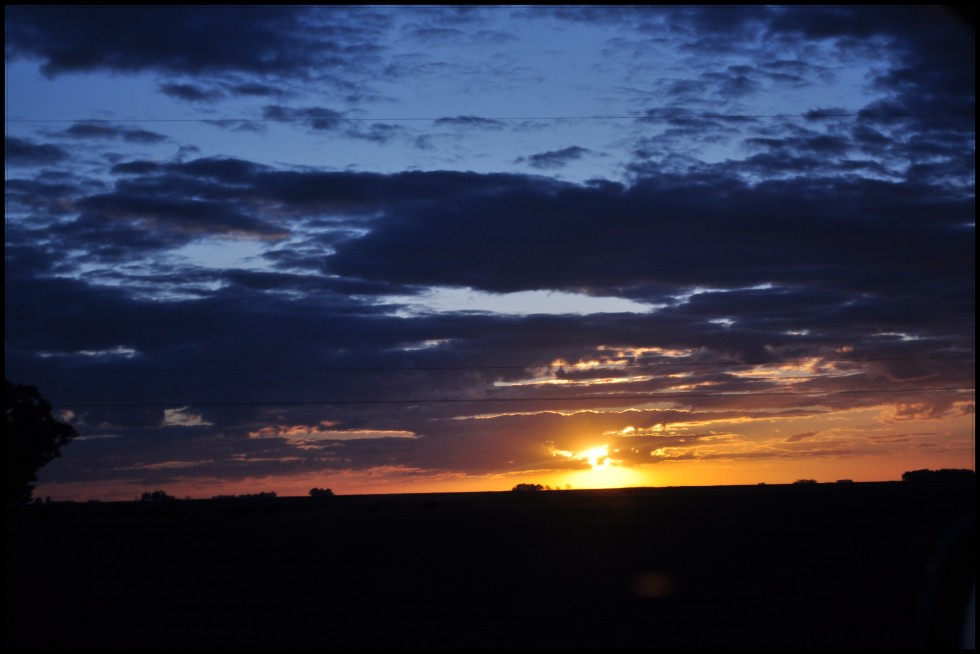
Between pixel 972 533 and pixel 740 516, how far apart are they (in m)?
52.1

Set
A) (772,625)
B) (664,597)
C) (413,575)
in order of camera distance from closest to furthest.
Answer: (772,625) < (664,597) < (413,575)

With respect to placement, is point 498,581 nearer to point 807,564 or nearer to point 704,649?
point 807,564

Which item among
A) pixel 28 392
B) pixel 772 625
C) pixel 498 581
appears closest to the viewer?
pixel 772 625

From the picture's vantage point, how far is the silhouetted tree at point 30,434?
2653 inches

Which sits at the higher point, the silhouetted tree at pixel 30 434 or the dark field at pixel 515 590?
the silhouetted tree at pixel 30 434

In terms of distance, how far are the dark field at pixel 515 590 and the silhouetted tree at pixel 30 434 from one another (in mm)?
27827

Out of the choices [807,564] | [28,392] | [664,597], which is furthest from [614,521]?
[28,392]

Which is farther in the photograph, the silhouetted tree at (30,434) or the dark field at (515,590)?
the silhouetted tree at (30,434)

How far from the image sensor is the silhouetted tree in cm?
6738

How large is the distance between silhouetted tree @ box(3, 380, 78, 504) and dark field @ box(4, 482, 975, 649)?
27.8 m

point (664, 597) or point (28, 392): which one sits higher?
point (28, 392)

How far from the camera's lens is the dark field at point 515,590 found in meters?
15.2

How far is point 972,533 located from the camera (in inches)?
201

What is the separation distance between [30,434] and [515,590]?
57.1 m
